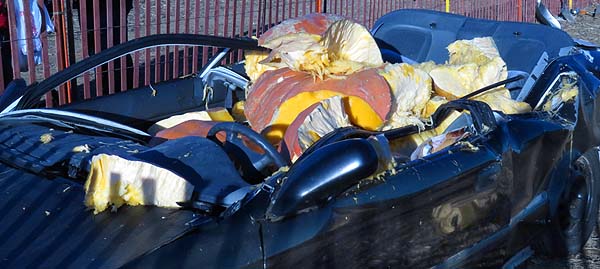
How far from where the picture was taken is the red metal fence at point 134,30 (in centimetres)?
670

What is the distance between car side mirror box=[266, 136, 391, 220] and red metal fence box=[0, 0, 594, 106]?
4.07 metres

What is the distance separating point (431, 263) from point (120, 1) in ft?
15.7

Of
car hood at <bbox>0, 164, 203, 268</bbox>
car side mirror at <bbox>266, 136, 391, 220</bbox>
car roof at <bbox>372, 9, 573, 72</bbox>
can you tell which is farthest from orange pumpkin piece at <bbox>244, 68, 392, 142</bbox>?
car roof at <bbox>372, 9, 573, 72</bbox>

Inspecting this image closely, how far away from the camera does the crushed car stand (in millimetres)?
2617

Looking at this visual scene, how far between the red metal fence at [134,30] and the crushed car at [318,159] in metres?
2.47

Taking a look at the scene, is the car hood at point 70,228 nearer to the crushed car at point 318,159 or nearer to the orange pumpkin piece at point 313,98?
the crushed car at point 318,159

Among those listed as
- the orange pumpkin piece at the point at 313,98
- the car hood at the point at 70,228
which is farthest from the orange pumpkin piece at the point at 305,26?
the car hood at the point at 70,228

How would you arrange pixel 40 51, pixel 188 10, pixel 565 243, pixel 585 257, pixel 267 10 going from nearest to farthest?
pixel 565 243
pixel 585 257
pixel 40 51
pixel 188 10
pixel 267 10

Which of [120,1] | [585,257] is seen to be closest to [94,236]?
[585,257]

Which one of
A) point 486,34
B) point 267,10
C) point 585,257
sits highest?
point 486,34

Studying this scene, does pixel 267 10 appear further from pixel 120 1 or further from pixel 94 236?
pixel 94 236

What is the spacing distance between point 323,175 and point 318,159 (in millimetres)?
78

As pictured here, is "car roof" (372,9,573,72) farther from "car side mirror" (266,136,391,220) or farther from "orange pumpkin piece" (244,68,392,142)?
"car side mirror" (266,136,391,220)

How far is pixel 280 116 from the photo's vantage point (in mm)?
3791
